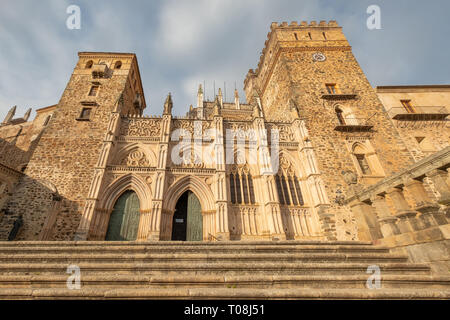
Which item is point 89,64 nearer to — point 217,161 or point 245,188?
point 217,161

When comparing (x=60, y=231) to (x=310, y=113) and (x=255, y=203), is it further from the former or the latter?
(x=310, y=113)

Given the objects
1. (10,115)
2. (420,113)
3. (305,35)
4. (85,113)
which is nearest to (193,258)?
(85,113)

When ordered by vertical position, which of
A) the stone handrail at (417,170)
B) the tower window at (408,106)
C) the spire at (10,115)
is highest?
the spire at (10,115)

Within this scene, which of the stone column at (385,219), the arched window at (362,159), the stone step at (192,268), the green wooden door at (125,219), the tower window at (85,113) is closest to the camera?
the stone step at (192,268)

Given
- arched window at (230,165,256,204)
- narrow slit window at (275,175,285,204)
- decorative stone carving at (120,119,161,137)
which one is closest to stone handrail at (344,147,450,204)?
narrow slit window at (275,175,285,204)

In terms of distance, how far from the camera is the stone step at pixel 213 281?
3.56 meters

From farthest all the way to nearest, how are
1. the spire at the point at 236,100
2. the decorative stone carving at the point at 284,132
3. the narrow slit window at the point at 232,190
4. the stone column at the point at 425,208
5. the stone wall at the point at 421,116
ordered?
the spire at the point at 236,100 → the decorative stone carving at the point at 284,132 → the stone wall at the point at 421,116 → the narrow slit window at the point at 232,190 → the stone column at the point at 425,208

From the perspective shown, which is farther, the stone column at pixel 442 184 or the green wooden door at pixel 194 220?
the green wooden door at pixel 194 220

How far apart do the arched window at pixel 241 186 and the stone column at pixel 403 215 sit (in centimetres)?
762

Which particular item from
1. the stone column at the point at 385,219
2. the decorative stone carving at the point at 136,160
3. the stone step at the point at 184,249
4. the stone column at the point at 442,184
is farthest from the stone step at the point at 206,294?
the decorative stone carving at the point at 136,160

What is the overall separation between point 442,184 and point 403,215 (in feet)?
4.50

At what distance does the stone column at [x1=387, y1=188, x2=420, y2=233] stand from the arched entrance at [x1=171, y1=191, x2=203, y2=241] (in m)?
9.23

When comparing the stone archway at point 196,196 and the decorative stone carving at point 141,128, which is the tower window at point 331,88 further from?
the decorative stone carving at point 141,128
